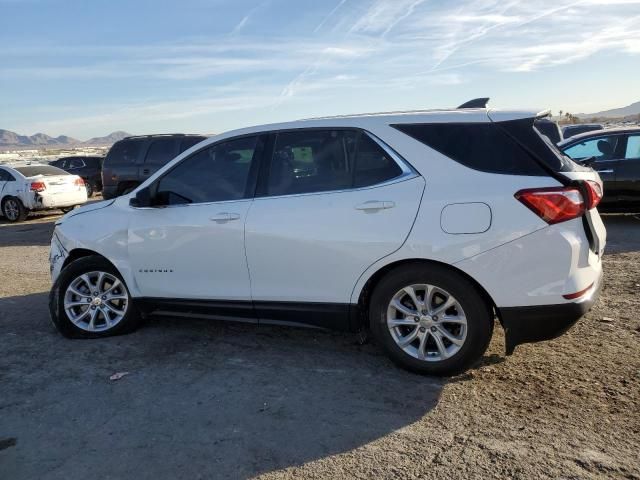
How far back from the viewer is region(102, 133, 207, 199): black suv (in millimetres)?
12750

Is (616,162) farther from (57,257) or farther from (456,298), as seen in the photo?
(57,257)

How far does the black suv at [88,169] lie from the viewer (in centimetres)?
2109

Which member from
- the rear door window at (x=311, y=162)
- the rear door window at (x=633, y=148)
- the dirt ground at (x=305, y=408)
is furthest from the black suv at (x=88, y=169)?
the rear door window at (x=311, y=162)

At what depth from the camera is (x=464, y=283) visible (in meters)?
3.72

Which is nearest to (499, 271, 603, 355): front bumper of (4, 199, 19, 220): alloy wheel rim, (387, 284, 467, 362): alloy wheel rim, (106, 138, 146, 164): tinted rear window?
(387, 284, 467, 362): alloy wheel rim

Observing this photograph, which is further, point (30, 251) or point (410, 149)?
point (30, 251)

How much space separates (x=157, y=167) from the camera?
41.9 ft

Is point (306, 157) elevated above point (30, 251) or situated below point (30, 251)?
above

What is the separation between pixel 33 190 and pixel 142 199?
36.4 ft

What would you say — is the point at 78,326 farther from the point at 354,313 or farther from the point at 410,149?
the point at 410,149

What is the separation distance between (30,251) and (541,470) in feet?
31.4

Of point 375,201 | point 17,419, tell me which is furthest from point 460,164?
point 17,419

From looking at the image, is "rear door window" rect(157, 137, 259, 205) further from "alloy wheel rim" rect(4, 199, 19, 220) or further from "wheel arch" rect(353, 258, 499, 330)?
"alloy wheel rim" rect(4, 199, 19, 220)

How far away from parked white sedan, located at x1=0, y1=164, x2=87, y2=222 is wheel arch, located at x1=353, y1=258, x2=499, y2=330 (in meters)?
12.6
